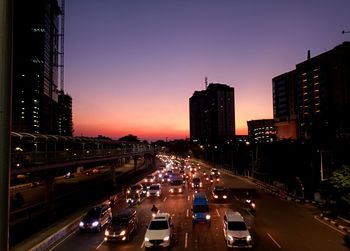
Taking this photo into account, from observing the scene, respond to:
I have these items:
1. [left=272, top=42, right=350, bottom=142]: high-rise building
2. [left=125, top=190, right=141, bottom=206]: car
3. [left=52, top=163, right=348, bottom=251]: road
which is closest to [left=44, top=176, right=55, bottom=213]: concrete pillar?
[left=52, top=163, right=348, bottom=251]: road

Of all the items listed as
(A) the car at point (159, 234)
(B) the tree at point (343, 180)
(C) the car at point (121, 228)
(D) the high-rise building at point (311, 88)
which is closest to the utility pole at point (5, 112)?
(A) the car at point (159, 234)

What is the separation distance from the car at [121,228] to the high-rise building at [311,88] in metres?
93.2

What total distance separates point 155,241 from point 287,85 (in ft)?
562

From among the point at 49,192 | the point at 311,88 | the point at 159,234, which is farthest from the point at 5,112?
the point at 311,88

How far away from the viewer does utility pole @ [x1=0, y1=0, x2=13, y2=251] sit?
9.44 ft

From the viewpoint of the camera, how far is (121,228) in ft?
72.3

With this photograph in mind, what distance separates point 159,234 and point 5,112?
18611 millimetres

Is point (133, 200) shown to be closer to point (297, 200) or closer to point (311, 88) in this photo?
point (297, 200)

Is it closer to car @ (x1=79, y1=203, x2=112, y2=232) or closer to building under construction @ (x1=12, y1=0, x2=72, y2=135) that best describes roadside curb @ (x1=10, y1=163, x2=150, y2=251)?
car @ (x1=79, y1=203, x2=112, y2=232)

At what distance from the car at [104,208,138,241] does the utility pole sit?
19.6 m

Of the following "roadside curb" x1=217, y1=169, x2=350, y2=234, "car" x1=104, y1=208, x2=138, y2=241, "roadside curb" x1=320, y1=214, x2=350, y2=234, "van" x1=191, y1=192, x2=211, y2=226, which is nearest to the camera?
"car" x1=104, y1=208, x2=138, y2=241

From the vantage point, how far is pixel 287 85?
181 m

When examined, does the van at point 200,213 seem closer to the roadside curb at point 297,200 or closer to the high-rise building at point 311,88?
Answer: the roadside curb at point 297,200

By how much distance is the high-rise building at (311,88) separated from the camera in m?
138
